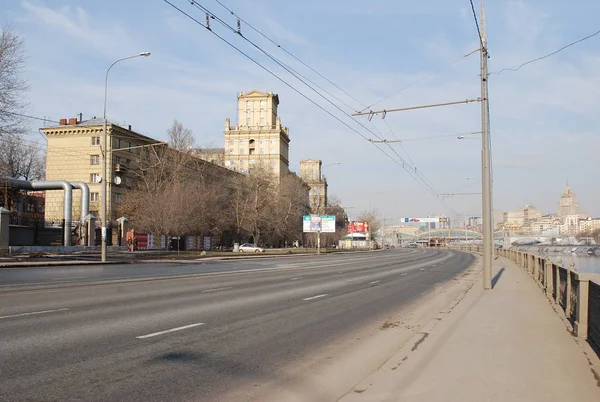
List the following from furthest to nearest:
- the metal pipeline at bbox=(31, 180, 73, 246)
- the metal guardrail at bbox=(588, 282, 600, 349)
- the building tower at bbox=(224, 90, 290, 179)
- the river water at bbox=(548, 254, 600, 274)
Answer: the building tower at bbox=(224, 90, 290, 179) < the metal pipeline at bbox=(31, 180, 73, 246) < the river water at bbox=(548, 254, 600, 274) < the metal guardrail at bbox=(588, 282, 600, 349)

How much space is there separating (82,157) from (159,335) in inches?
2741

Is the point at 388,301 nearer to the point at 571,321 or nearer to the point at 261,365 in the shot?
the point at 571,321

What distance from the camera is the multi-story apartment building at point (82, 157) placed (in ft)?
229

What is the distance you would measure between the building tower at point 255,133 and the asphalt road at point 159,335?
108m

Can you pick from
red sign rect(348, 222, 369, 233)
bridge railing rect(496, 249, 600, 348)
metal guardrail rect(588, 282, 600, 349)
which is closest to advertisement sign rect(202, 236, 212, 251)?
red sign rect(348, 222, 369, 233)

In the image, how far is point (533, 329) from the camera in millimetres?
9766

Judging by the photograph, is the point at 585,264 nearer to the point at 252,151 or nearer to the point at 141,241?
the point at 141,241

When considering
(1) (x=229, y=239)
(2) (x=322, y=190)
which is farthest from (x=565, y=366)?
(2) (x=322, y=190)

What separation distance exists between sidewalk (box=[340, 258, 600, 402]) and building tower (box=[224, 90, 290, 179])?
114 metres

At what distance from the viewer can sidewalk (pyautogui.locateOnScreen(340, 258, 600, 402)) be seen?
5.55 meters

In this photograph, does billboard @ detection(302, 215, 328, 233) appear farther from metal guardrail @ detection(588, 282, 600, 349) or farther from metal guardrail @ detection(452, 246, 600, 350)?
metal guardrail @ detection(588, 282, 600, 349)

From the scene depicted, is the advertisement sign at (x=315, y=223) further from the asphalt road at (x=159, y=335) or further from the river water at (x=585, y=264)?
the asphalt road at (x=159, y=335)

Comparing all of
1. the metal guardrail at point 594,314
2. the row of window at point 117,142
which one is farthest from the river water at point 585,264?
the row of window at point 117,142

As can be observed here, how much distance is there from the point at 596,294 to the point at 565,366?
5.60 ft
